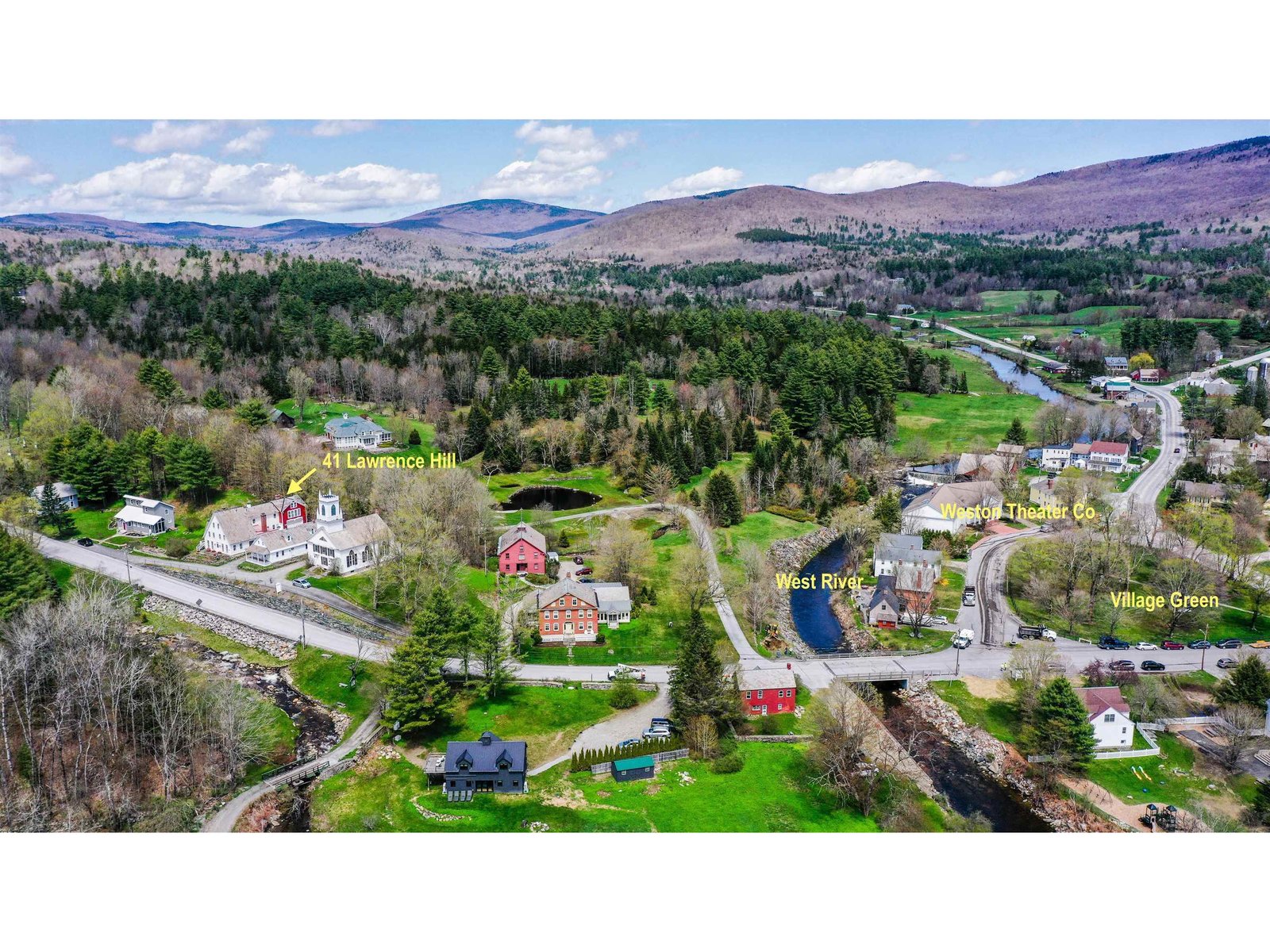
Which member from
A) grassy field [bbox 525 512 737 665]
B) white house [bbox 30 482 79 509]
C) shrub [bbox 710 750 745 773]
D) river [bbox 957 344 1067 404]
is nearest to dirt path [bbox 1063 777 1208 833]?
shrub [bbox 710 750 745 773]

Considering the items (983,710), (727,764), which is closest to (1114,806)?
(983,710)

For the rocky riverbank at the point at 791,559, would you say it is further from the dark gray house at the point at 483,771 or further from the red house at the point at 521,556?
the dark gray house at the point at 483,771

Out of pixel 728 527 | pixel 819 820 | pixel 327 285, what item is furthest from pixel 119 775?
pixel 327 285

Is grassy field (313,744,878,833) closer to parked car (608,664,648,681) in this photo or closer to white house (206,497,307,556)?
parked car (608,664,648,681)

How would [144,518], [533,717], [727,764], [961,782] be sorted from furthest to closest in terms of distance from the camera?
[144,518] → [533,717] → [961,782] → [727,764]

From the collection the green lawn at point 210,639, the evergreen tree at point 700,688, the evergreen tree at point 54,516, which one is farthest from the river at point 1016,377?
the evergreen tree at point 54,516

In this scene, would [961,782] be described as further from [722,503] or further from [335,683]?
[722,503]

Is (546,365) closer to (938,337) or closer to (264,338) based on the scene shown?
(264,338)
